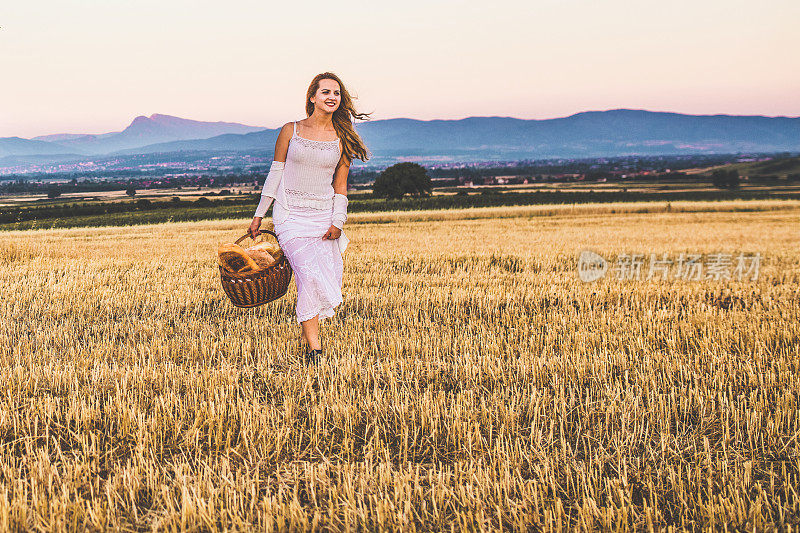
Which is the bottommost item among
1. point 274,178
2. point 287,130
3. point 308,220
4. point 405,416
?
point 405,416

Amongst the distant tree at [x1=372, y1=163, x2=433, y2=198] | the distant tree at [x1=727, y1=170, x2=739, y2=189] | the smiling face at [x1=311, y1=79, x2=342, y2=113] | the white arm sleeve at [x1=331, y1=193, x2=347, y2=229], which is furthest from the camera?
the distant tree at [x1=372, y1=163, x2=433, y2=198]

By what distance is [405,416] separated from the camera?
155 inches

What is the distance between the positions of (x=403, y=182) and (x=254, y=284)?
75.2 meters

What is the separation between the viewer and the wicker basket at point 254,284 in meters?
5.62

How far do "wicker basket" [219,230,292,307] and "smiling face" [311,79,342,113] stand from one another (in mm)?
1401

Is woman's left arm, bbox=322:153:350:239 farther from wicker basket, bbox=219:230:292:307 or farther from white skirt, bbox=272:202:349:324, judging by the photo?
wicker basket, bbox=219:230:292:307

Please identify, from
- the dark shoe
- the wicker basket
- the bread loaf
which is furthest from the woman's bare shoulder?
the dark shoe

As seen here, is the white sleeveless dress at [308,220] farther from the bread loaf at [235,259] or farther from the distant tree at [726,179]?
the distant tree at [726,179]

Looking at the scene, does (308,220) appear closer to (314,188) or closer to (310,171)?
(314,188)

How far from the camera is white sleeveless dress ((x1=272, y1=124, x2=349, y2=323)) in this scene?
5.31 m

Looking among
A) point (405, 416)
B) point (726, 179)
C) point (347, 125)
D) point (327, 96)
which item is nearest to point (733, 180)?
point (726, 179)

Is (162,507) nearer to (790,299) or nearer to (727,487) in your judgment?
(727,487)

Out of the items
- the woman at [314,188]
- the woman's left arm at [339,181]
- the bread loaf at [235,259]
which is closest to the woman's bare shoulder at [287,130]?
the woman at [314,188]

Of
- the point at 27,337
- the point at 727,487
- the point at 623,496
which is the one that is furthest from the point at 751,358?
the point at 27,337
